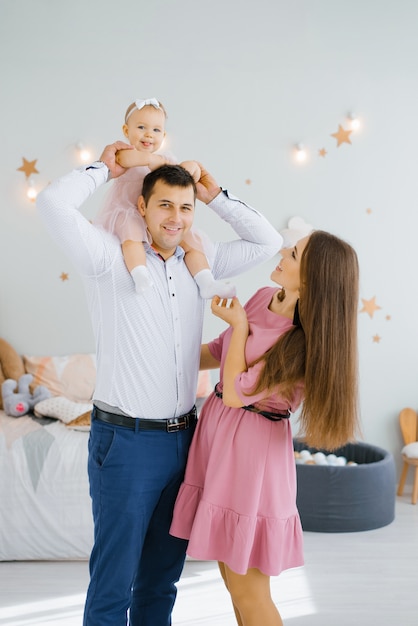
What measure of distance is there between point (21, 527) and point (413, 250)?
2755 millimetres

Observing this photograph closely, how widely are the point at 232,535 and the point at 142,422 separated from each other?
365 mm

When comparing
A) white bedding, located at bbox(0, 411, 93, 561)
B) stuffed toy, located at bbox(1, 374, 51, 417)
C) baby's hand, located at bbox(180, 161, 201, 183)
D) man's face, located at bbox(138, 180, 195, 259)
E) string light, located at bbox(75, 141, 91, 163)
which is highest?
string light, located at bbox(75, 141, 91, 163)

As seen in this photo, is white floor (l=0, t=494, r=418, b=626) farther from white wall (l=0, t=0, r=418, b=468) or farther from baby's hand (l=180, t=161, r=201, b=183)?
baby's hand (l=180, t=161, r=201, b=183)

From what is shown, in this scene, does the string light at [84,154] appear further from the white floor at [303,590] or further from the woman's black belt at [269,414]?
the woman's black belt at [269,414]

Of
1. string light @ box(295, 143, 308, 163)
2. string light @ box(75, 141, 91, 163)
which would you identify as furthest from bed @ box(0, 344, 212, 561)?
string light @ box(295, 143, 308, 163)

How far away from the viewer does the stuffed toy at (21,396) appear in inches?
137

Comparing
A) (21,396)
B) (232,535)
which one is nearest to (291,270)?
(232,535)

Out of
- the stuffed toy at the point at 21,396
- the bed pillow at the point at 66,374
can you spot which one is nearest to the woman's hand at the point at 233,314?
the stuffed toy at the point at 21,396

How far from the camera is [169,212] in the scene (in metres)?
1.74

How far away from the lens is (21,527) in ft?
9.61

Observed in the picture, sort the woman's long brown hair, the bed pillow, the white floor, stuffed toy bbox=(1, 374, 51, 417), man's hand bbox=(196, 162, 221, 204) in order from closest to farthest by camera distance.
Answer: the woman's long brown hair
man's hand bbox=(196, 162, 221, 204)
the white floor
stuffed toy bbox=(1, 374, 51, 417)
the bed pillow

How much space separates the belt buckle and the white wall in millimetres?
2273

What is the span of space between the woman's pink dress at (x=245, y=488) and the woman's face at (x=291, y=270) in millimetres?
94

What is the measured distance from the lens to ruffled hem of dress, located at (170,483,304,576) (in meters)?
1.69
